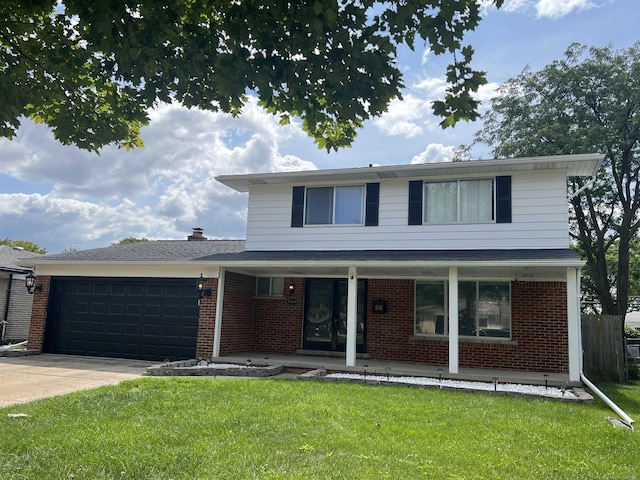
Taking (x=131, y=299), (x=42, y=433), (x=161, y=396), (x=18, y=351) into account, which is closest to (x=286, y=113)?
(x=42, y=433)

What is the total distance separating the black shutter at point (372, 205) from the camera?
1301cm

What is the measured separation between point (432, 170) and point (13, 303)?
1525cm

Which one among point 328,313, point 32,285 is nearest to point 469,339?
point 328,313

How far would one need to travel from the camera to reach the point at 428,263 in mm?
10859

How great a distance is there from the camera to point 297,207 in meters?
13.7

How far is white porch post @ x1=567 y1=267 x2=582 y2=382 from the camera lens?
10.1m

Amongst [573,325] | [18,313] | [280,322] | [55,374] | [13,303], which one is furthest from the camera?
[18,313]

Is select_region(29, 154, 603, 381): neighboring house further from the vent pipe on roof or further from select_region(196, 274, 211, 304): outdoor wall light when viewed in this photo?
the vent pipe on roof

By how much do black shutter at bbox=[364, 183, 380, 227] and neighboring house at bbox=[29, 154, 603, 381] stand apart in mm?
36

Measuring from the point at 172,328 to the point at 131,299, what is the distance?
60.6 inches

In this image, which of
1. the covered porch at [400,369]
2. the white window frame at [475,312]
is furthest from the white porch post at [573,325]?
the white window frame at [475,312]

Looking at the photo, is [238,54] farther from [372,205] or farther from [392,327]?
[392,327]

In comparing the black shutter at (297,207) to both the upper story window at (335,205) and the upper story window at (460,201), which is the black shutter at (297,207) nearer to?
the upper story window at (335,205)

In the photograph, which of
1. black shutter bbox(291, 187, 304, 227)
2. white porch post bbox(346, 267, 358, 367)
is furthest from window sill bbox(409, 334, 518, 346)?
black shutter bbox(291, 187, 304, 227)
